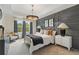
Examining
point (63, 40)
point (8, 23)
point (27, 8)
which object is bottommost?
point (63, 40)

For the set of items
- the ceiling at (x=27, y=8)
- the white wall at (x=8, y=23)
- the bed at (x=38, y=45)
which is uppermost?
the ceiling at (x=27, y=8)

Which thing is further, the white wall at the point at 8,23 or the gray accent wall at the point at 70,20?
the gray accent wall at the point at 70,20

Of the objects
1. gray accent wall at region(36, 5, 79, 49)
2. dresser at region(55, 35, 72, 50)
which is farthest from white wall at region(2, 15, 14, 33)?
dresser at region(55, 35, 72, 50)

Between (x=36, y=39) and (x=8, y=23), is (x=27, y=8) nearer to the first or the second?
(x=8, y=23)

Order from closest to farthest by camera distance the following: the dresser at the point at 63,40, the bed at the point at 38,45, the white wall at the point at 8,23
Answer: the white wall at the point at 8,23, the bed at the point at 38,45, the dresser at the point at 63,40

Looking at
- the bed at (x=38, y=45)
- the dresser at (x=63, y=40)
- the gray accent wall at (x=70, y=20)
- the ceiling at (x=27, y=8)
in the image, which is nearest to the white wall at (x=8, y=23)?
the ceiling at (x=27, y=8)

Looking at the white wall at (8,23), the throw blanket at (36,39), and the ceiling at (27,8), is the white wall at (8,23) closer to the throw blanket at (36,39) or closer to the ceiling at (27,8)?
the ceiling at (27,8)

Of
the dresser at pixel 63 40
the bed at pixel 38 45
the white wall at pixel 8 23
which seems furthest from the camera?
the dresser at pixel 63 40

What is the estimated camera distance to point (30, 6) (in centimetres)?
205

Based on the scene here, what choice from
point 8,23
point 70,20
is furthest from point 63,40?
point 8,23
